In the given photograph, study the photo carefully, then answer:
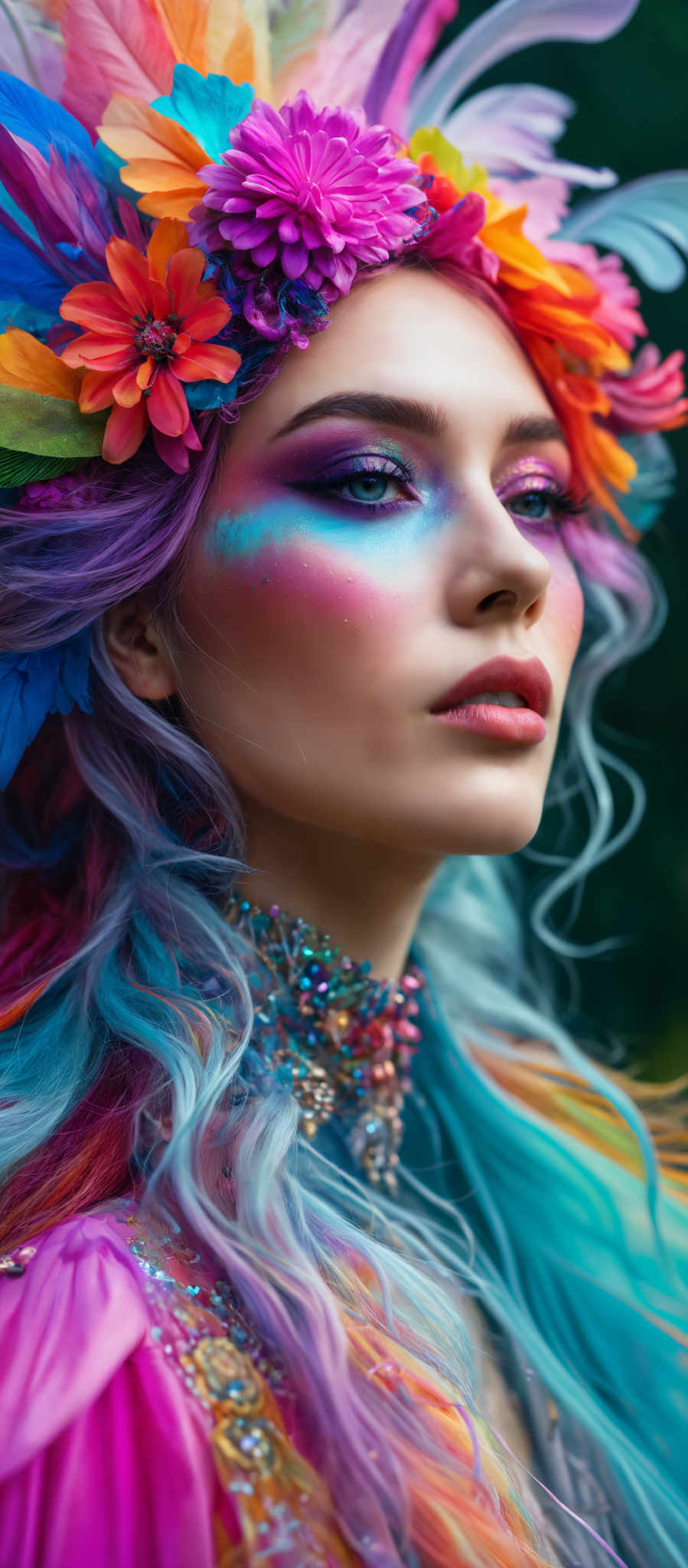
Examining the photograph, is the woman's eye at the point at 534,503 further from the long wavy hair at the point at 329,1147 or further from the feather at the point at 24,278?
the feather at the point at 24,278

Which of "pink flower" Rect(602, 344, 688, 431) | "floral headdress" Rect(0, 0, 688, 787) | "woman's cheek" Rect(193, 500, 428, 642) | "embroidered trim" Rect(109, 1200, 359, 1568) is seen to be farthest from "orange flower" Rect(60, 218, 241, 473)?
"embroidered trim" Rect(109, 1200, 359, 1568)

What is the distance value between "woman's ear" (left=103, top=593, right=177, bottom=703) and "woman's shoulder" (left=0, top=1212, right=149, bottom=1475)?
53cm

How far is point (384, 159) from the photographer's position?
114 centimetres

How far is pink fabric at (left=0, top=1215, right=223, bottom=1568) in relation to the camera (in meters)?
0.81

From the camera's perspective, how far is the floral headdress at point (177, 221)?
1.10 meters

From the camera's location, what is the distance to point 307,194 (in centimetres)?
109

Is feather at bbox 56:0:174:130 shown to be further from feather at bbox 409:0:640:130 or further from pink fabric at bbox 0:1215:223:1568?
pink fabric at bbox 0:1215:223:1568

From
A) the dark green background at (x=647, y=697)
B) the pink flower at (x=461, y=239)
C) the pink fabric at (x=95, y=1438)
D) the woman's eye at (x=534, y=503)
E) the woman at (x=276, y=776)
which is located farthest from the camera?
the dark green background at (x=647, y=697)

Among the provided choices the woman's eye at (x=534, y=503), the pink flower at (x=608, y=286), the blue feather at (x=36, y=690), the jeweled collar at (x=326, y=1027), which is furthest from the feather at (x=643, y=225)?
the jeweled collar at (x=326, y=1027)

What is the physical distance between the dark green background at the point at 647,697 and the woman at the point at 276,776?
1.93ft

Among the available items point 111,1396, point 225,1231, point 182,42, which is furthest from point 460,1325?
point 182,42

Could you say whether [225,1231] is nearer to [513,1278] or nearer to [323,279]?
[513,1278]

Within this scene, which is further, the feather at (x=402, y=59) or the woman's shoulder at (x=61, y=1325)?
the feather at (x=402, y=59)

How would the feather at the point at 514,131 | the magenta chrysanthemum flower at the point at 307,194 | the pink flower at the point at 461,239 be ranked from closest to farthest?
1. the magenta chrysanthemum flower at the point at 307,194
2. the pink flower at the point at 461,239
3. the feather at the point at 514,131
